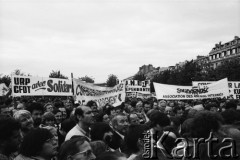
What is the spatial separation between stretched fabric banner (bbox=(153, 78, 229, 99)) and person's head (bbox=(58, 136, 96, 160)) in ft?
35.7

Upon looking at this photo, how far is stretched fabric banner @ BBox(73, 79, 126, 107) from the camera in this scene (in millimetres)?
11164

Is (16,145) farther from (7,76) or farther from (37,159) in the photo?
(7,76)

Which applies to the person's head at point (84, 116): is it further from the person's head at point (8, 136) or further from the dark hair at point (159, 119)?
the person's head at point (8, 136)

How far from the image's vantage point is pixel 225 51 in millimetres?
92375

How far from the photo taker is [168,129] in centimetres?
383

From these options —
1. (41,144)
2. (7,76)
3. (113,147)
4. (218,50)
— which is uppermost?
(218,50)

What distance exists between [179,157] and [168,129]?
3.29 feet

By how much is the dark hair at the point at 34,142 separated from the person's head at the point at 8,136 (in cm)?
53

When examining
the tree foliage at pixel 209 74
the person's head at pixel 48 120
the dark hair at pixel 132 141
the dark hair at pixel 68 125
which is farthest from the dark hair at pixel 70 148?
the tree foliage at pixel 209 74

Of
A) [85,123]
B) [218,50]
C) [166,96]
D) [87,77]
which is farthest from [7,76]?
[218,50]

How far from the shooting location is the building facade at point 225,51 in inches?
3366

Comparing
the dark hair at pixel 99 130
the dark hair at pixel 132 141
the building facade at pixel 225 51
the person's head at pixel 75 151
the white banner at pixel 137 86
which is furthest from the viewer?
the building facade at pixel 225 51

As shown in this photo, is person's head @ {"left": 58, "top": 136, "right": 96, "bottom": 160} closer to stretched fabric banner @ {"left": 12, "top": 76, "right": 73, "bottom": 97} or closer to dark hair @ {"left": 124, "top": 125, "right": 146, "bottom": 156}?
dark hair @ {"left": 124, "top": 125, "right": 146, "bottom": 156}

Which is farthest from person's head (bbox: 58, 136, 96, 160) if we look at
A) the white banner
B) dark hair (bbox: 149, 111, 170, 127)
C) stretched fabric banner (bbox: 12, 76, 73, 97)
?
the white banner
